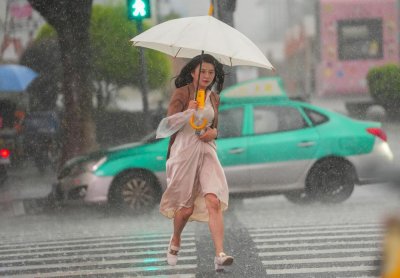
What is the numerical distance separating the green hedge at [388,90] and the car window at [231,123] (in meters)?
11.9

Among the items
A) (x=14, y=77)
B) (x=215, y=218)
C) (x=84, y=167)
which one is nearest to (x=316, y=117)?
(x=84, y=167)

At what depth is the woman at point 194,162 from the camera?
235 inches

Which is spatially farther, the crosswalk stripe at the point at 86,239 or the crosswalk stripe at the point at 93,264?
the crosswalk stripe at the point at 86,239

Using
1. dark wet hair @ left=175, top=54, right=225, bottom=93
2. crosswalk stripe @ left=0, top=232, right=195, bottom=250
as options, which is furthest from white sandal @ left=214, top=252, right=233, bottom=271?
crosswalk stripe @ left=0, top=232, right=195, bottom=250

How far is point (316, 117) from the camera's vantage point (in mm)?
10789

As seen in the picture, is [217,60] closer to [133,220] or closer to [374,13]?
[133,220]

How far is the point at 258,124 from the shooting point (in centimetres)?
1061

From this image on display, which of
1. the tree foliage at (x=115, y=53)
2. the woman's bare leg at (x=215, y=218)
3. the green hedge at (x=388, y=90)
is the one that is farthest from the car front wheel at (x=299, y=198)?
the green hedge at (x=388, y=90)

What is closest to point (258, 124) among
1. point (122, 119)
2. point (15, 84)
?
point (15, 84)

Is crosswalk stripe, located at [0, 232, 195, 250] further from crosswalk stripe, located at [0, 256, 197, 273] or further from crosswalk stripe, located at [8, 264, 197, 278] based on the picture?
crosswalk stripe, located at [8, 264, 197, 278]

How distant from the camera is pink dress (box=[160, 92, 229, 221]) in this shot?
6.01 metres

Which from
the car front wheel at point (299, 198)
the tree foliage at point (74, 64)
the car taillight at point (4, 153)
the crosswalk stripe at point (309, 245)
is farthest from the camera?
the tree foliage at point (74, 64)

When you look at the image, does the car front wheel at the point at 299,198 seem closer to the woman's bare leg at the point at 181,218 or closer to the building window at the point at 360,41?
the woman's bare leg at the point at 181,218

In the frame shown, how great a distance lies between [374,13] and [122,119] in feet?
36.0
